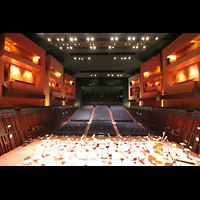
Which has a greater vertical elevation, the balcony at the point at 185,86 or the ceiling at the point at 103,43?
the ceiling at the point at 103,43

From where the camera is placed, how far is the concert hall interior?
16.8ft

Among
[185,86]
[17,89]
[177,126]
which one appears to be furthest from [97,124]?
[185,86]

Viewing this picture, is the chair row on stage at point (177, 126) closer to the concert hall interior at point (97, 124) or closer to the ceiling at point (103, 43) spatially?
the concert hall interior at point (97, 124)

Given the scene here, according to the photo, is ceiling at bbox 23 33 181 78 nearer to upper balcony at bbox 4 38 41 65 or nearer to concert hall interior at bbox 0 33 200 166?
concert hall interior at bbox 0 33 200 166

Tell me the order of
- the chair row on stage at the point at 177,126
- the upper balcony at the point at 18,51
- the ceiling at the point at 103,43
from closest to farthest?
the chair row on stage at the point at 177,126 < the upper balcony at the point at 18,51 < the ceiling at the point at 103,43

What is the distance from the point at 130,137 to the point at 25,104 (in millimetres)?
10555

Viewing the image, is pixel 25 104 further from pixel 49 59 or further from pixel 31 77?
pixel 49 59

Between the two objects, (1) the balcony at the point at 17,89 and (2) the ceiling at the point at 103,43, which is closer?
(1) the balcony at the point at 17,89

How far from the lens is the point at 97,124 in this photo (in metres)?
10.4

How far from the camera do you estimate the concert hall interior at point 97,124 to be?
16.8 feet

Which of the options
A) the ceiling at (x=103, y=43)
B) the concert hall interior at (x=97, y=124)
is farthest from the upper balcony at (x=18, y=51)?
the ceiling at (x=103, y=43)

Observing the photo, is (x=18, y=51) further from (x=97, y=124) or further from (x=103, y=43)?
(x=97, y=124)
